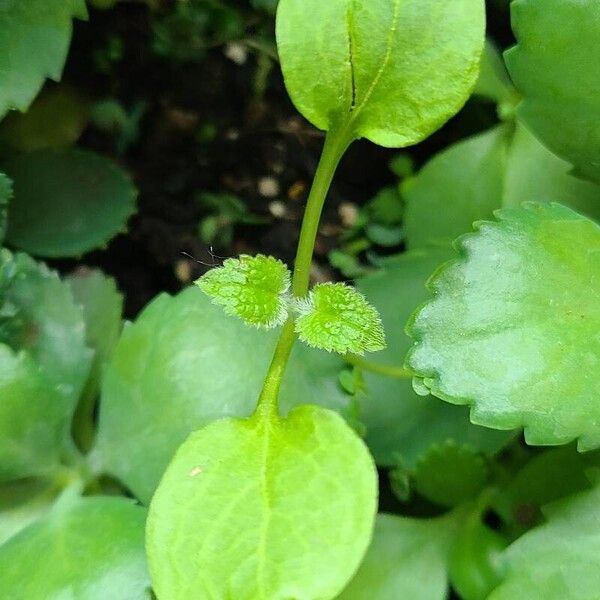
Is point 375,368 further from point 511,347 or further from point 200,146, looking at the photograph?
point 200,146

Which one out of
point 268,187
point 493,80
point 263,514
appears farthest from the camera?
point 268,187

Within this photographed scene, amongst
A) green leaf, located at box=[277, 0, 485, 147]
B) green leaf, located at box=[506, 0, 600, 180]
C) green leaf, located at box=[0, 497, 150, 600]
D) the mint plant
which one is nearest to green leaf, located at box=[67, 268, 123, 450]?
the mint plant

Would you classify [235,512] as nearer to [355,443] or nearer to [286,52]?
[355,443]

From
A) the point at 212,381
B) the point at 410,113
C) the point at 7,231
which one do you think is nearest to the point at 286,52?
the point at 410,113

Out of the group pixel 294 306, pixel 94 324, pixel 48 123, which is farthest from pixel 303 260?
pixel 48 123

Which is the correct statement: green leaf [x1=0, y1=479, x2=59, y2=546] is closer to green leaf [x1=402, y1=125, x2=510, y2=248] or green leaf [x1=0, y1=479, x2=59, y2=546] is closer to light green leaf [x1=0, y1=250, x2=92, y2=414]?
light green leaf [x1=0, y1=250, x2=92, y2=414]

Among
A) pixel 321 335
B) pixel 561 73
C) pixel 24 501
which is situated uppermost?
pixel 561 73
